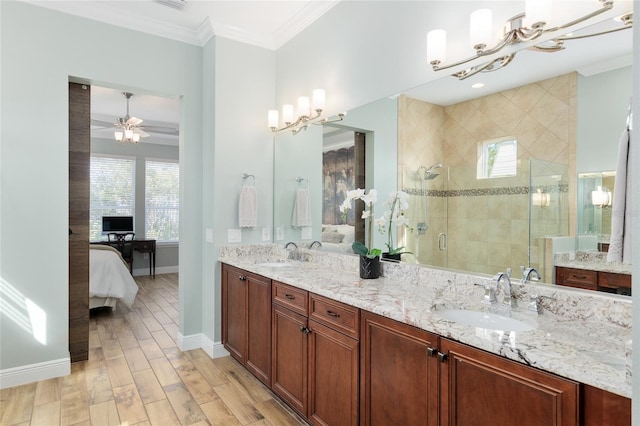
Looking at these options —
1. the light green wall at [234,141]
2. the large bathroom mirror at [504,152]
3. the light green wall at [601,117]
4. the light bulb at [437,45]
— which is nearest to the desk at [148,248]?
the light green wall at [234,141]

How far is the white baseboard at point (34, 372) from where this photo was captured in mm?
2781

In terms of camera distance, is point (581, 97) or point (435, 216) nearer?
point (581, 97)

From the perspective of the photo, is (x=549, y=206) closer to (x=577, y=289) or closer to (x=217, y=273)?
(x=577, y=289)

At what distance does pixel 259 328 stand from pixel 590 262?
2.09 m

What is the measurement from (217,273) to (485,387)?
8.68ft

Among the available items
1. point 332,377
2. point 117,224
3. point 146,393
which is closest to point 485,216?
point 332,377

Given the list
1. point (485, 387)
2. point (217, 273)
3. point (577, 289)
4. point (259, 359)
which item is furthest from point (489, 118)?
point (217, 273)

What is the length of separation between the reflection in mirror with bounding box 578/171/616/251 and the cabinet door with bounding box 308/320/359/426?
1.11m

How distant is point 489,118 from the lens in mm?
1904

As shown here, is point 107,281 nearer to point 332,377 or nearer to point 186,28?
point 186,28

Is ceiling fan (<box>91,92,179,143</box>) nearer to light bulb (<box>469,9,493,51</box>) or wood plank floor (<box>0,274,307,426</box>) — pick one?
wood plank floor (<box>0,274,307,426</box>)

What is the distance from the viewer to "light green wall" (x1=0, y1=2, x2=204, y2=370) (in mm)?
2797

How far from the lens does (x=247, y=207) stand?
3451 mm

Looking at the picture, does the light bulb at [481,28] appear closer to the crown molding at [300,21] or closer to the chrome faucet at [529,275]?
the chrome faucet at [529,275]
